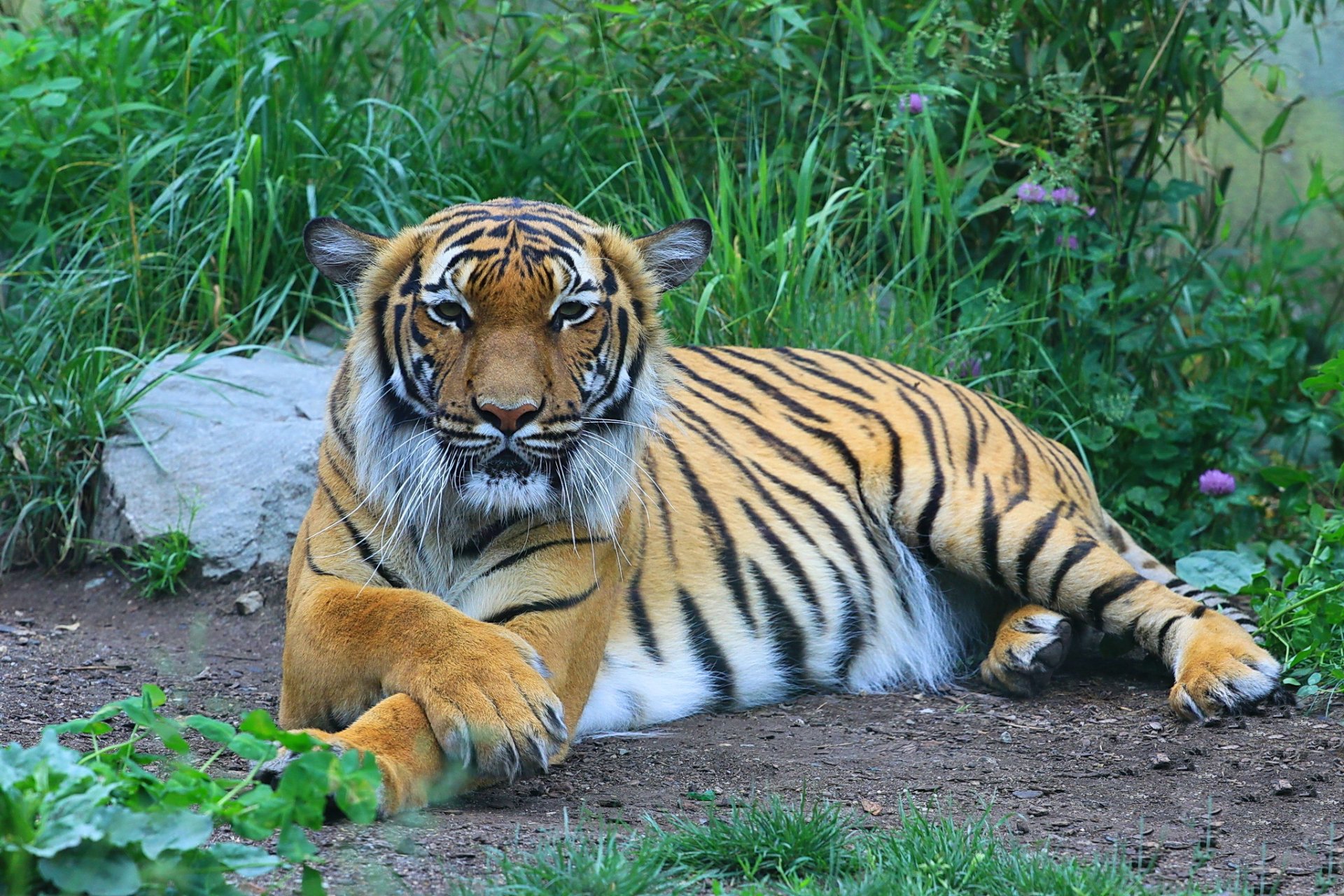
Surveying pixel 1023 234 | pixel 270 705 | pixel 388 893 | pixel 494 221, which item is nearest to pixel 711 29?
pixel 1023 234

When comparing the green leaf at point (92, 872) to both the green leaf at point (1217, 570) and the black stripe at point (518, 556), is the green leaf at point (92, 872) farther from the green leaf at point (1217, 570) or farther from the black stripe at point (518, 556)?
the green leaf at point (1217, 570)

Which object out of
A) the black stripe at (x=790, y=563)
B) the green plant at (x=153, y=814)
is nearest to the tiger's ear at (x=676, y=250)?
the black stripe at (x=790, y=563)

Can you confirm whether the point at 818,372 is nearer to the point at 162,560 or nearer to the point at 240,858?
the point at 162,560

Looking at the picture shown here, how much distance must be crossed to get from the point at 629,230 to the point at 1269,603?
2624 millimetres

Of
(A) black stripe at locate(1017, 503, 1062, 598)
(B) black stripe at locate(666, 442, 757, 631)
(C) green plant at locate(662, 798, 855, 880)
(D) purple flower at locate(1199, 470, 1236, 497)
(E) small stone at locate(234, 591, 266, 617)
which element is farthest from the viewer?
(D) purple flower at locate(1199, 470, 1236, 497)

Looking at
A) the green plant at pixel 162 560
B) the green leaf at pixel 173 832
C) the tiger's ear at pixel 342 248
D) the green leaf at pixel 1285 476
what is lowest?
the green plant at pixel 162 560

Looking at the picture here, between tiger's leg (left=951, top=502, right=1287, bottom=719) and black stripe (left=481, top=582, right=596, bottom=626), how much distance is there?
1434 mm

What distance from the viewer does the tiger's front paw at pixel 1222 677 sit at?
3.48 meters

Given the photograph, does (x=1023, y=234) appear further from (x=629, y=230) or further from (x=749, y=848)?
(x=749, y=848)

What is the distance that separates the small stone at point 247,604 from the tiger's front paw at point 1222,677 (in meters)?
2.86

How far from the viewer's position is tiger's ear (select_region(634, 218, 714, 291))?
336 centimetres

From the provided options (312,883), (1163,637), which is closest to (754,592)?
(1163,637)

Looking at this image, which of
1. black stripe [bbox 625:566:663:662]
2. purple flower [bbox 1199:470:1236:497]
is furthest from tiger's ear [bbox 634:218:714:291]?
purple flower [bbox 1199:470:1236:497]

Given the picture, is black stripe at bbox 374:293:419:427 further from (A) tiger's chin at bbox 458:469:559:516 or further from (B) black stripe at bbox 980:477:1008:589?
(B) black stripe at bbox 980:477:1008:589
